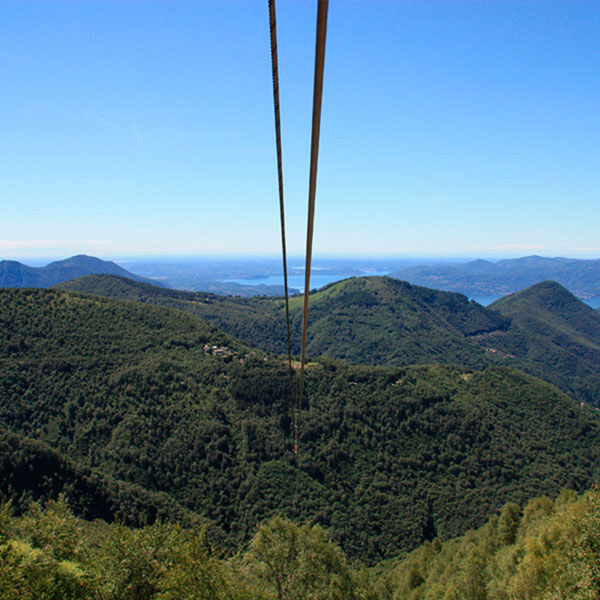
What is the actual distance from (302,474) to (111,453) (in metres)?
38.3

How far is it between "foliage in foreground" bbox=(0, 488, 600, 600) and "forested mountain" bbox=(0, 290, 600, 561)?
41742 mm

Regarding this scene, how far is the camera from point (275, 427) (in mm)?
89750

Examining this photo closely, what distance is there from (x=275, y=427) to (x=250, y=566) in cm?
6168

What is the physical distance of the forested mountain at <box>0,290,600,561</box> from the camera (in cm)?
7169

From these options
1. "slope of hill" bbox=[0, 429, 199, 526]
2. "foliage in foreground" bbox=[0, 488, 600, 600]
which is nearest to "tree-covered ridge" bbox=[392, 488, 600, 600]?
"foliage in foreground" bbox=[0, 488, 600, 600]

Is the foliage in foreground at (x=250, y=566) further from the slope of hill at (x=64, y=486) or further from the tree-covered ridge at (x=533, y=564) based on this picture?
the slope of hill at (x=64, y=486)

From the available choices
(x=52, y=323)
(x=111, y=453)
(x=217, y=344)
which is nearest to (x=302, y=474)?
(x=111, y=453)

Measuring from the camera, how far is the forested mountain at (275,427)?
235 feet

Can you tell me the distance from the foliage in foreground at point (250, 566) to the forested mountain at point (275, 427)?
41.7m

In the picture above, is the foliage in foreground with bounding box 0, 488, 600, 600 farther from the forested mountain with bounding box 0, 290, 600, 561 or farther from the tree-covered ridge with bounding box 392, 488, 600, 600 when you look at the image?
the forested mountain with bounding box 0, 290, 600, 561

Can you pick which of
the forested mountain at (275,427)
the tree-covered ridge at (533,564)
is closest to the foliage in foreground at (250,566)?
the tree-covered ridge at (533,564)

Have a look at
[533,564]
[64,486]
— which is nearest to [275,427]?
[64,486]

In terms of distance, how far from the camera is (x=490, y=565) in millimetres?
31172

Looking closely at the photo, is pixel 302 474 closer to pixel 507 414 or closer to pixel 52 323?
pixel 507 414
